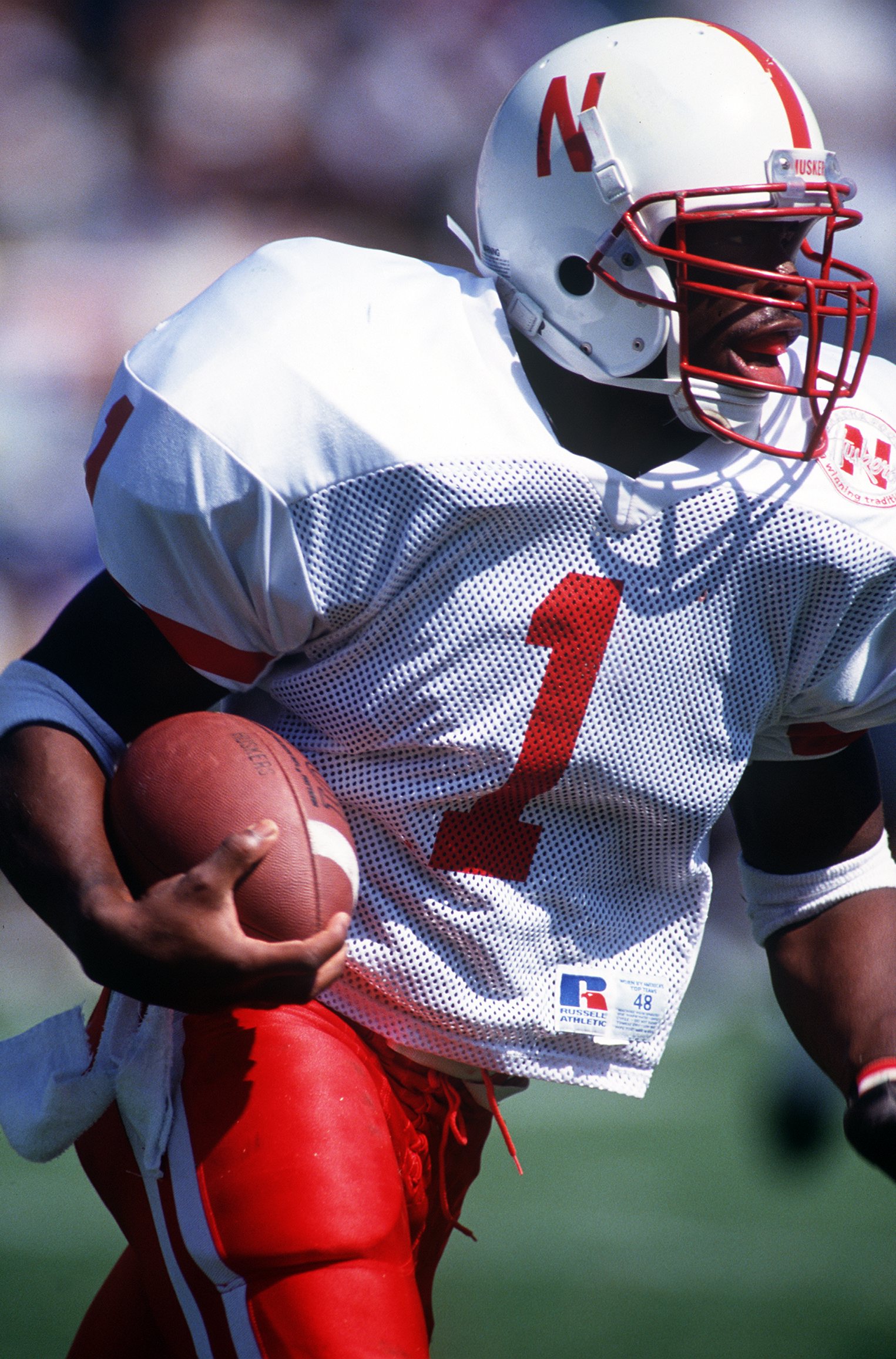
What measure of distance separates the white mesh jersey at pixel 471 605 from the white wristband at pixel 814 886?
9.3 inches

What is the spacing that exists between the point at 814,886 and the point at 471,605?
562 millimetres

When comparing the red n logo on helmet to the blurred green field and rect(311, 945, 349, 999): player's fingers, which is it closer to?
rect(311, 945, 349, 999): player's fingers

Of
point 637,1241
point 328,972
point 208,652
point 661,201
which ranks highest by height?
point 661,201

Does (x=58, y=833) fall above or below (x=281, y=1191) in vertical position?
above

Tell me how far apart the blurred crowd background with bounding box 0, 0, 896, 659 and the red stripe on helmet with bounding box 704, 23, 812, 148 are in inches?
79.2

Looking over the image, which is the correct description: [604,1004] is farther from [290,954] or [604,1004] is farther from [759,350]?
[759,350]

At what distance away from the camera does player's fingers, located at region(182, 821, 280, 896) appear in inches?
35.0

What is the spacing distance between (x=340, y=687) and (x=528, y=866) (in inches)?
9.2

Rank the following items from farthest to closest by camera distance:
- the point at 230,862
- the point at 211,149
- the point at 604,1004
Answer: the point at 211,149 < the point at 604,1004 < the point at 230,862

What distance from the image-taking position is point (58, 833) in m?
1.02

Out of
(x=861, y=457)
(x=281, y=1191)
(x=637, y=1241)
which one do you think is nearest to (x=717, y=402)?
(x=861, y=457)

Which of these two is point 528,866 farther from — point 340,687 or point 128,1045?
point 128,1045

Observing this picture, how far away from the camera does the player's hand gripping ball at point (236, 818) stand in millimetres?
988

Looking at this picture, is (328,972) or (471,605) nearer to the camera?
(328,972)
